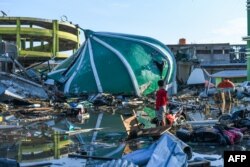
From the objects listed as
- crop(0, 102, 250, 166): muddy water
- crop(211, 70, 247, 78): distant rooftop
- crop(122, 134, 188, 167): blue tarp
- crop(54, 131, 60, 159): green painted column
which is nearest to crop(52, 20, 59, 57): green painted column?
crop(211, 70, 247, 78): distant rooftop

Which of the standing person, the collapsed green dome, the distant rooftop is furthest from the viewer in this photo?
the distant rooftop

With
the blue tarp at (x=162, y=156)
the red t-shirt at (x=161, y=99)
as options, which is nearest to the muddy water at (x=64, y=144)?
the red t-shirt at (x=161, y=99)

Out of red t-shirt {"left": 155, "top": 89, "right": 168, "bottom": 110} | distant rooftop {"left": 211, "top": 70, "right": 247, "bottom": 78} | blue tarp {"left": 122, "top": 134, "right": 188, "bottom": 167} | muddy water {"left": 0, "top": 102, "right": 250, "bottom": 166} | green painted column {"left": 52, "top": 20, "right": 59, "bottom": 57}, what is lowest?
muddy water {"left": 0, "top": 102, "right": 250, "bottom": 166}

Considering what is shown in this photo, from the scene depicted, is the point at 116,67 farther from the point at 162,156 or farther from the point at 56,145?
the point at 162,156

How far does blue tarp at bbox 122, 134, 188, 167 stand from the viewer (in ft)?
21.6

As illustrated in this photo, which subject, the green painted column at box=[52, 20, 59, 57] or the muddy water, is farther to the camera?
the green painted column at box=[52, 20, 59, 57]

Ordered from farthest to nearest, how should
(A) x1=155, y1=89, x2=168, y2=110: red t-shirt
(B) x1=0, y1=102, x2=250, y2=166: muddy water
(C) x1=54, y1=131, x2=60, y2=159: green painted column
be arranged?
(A) x1=155, y1=89, x2=168, y2=110: red t-shirt, (B) x1=0, y1=102, x2=250, y2=166: muddy water, (C) x1=54, y1=131, x2=60, y2=159: green painted column

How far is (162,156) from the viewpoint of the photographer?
267 inches

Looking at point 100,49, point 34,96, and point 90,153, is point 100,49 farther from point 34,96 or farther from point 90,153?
point 90,153

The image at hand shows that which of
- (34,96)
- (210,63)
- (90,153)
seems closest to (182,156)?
(90,153)

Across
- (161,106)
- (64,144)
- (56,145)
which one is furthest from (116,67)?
(56,145)

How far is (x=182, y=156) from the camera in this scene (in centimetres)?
696

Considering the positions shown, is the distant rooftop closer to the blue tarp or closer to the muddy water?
the muddy water

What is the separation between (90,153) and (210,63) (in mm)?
57432
